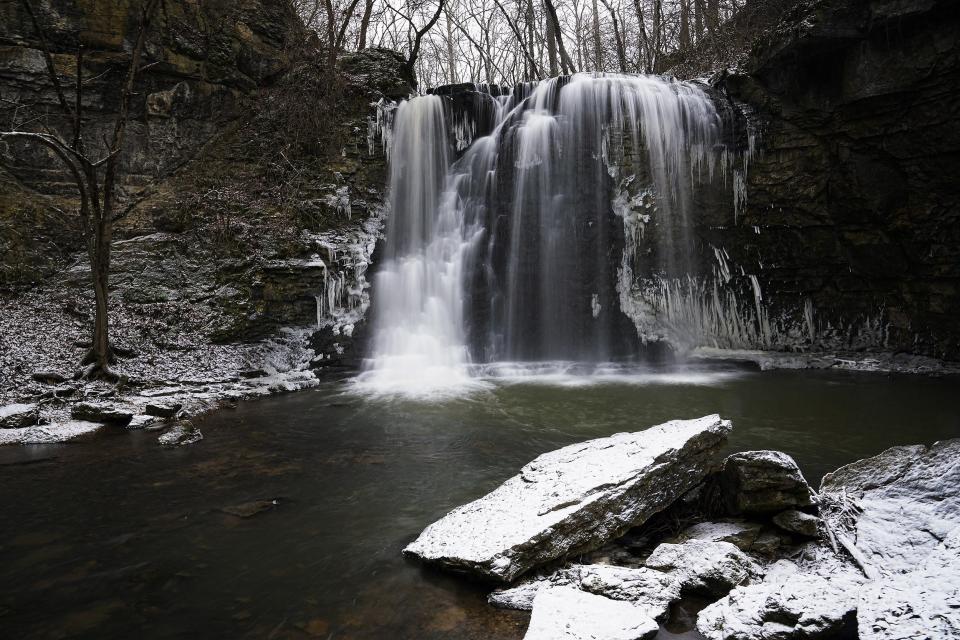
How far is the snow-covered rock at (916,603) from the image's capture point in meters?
2.17

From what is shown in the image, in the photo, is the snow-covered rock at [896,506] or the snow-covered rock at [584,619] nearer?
the snow-covered rock at [584,619]

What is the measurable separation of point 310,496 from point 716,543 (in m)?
3.15

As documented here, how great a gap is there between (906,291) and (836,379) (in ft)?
9.90

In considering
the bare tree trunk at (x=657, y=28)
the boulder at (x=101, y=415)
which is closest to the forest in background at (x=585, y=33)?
the bare tree trunk at (x=657, y=28)

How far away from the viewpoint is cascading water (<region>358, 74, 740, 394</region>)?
11.4 metres

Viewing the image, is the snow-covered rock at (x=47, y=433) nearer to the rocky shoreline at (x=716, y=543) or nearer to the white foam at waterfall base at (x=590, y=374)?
the rocky shoreline at (x=716, y=543)

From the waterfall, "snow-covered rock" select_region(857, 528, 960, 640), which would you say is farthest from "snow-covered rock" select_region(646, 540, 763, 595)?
the waterfall

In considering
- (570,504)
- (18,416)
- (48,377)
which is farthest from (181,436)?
(570,504)

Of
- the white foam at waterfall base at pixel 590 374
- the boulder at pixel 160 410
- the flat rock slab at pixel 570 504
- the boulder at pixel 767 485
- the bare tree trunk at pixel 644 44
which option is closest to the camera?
the flat rock slab at pixel 570 504

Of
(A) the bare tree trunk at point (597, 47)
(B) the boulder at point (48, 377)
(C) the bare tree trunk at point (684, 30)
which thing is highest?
(A) the bare tree trunk at point (597, 47)

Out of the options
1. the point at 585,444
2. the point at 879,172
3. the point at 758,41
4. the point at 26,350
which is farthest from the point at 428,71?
the point at 585,444

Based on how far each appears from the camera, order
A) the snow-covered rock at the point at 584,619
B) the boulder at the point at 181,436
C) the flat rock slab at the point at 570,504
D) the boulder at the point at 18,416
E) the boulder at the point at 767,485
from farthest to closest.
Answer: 1. the boulder at the point at 18,416
2. the boulder at the point at 181,436
3. the boulder at the point at 767,485
4. the flat rock slab at the point at 570,504
5. the snow-covered rock at the point at 584,619

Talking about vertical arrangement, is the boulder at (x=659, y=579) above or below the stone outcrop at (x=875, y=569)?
below

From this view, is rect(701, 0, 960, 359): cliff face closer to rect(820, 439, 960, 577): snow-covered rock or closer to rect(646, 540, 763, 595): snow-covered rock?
rect(820, 439, 960, 577): snow-covered rock
